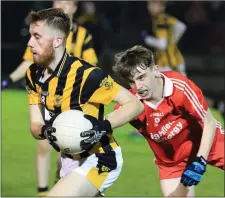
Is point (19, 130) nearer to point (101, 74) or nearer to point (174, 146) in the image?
point (174, 146)

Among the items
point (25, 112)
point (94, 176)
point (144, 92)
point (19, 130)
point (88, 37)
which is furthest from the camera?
point (25, 112)

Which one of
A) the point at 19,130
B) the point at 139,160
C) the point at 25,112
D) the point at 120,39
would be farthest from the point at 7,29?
the point at 139,160

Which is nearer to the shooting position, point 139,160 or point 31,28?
point 31,28

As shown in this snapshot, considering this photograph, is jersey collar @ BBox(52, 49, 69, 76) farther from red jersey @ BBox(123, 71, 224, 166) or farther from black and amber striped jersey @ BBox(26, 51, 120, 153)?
red jersey @ BBox(123, 71, 224, 166)

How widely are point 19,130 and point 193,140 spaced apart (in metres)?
6.14

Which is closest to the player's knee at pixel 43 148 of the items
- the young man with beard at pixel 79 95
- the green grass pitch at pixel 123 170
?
the green grass pitch at pixel 123 170

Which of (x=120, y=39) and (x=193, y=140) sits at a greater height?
(x=193, y=140)

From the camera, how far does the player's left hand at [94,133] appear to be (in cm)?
481

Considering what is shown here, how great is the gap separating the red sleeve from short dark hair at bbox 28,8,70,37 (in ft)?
3.47

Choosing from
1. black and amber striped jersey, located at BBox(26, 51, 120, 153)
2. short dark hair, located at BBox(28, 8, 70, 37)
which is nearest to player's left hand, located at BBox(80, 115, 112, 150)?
black and amber striped jersey, located at BBox(26, 51, 120, 153)

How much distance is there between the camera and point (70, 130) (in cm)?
483

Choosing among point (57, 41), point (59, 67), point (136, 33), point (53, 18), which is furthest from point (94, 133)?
point (136, 33)

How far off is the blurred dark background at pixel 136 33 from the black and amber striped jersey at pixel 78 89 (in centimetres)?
1039

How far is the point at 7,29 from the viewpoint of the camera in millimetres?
16750
